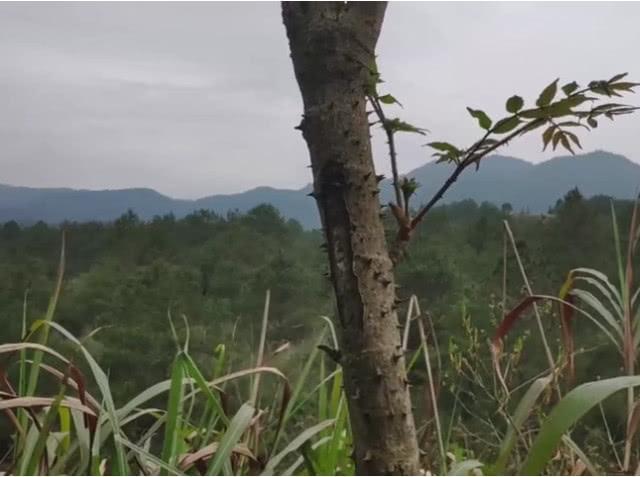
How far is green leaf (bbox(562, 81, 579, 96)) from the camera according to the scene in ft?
0.90

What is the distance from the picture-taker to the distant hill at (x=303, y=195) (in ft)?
4.37

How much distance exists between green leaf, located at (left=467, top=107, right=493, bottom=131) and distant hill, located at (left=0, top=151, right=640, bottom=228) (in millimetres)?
985

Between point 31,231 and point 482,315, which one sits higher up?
point 31,231

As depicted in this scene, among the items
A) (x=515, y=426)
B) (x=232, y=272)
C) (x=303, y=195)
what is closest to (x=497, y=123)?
(x=515, y=426)

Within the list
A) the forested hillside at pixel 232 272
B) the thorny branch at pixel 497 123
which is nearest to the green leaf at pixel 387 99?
the thorny branch at pixel 497 123

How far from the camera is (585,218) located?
4.29ft

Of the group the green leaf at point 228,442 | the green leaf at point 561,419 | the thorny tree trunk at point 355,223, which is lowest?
the green leaf at point 228,442

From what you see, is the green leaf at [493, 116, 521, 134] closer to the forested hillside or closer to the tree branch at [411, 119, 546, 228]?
the tree branch at [411, 119, 546, 228]

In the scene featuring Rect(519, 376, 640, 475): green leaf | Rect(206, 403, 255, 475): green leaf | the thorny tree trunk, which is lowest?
Rect(206, 403, 255, 475): green leaf

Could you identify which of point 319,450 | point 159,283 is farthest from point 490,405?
point 319,450

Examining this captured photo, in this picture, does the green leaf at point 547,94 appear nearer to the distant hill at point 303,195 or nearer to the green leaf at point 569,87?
the green leaf at point 569,87

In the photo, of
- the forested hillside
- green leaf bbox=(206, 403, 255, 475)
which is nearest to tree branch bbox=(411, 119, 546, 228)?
green leaf bbox=(206, 403, 255, 475)

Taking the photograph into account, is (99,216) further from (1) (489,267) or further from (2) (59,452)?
(2) (59,452)

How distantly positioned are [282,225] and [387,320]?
3.78 feet
